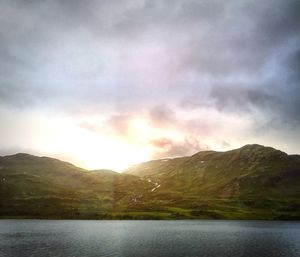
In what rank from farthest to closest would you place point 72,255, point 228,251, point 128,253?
point 228,251 → point 128,253 → point 72,255

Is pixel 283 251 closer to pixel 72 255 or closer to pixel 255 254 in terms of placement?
pixel 255 254

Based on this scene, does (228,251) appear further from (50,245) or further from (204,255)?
(50,245)

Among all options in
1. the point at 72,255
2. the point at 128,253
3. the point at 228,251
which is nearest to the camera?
the point at 72,255

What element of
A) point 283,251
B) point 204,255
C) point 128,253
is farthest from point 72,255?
point 283,251

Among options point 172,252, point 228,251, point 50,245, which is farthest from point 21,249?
point 228,251

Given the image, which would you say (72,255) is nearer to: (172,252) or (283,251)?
(172,252)

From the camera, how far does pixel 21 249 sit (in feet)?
303

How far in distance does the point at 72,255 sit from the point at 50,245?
2173cm

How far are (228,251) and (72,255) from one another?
135ft

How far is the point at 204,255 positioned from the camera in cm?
8788

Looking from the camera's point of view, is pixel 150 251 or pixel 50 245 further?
pixel 50 245

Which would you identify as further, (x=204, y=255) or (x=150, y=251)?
(x=150, y=251)

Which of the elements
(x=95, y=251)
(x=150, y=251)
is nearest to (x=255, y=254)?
(x=150, y=251)

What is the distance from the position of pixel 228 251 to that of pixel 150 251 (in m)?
20.9
